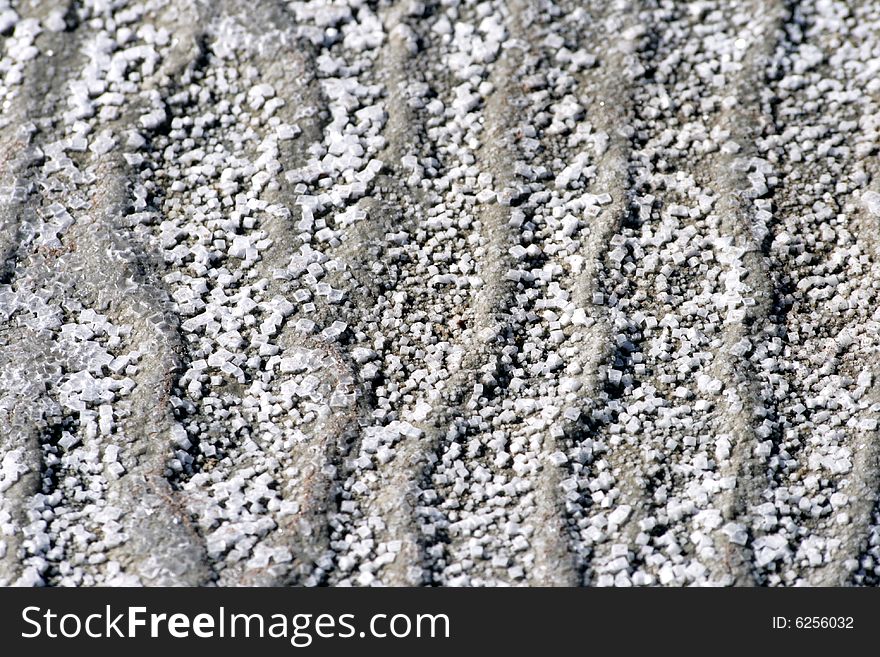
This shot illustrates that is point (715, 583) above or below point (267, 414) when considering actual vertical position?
below

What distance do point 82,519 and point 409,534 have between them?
1.78 ft

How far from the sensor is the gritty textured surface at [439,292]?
1.72m

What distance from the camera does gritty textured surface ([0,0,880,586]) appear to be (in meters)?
1.72

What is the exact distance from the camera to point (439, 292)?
2.02 meters

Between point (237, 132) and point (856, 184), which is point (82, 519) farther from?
point (856, 184)

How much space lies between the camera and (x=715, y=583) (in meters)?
1.67

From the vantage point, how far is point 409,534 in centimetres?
171

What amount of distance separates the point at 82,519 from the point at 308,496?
374mm

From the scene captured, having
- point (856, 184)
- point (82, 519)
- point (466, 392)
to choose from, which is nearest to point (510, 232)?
point (466, 392)

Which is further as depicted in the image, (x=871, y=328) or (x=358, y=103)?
(x=358, y=103)
